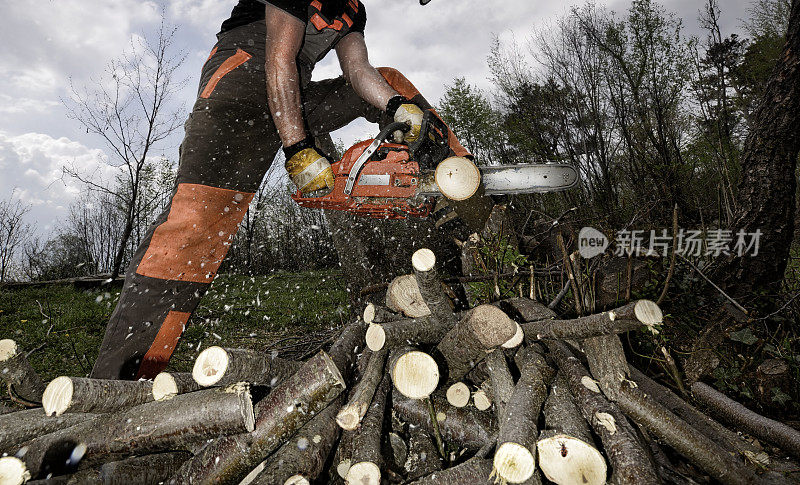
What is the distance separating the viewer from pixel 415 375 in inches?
47.9

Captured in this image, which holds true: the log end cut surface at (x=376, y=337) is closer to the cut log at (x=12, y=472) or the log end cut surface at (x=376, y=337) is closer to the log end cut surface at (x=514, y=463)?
the log end cut surface at (x=514, y=463)

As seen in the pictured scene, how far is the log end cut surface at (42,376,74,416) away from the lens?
106 cm

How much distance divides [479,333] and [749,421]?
135 centimetres

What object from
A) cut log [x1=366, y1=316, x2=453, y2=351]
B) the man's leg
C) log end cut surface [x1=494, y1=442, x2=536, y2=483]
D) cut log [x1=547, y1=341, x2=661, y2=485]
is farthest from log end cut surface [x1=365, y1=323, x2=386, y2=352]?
the man's leg

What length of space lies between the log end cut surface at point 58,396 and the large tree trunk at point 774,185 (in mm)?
4504

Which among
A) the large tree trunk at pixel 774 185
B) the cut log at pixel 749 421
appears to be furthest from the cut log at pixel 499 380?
the large tree trunk at pixel 774 185

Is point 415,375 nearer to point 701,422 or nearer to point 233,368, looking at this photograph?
point 233,368

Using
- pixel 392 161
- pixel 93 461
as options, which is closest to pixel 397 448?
pixel 93 461

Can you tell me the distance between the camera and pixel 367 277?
360 cm

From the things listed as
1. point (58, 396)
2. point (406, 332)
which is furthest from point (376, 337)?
point (58, 396)

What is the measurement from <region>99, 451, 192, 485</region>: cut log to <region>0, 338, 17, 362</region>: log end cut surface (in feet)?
2.05

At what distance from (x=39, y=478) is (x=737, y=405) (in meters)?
2.72

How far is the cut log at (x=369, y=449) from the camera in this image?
3.48 feet

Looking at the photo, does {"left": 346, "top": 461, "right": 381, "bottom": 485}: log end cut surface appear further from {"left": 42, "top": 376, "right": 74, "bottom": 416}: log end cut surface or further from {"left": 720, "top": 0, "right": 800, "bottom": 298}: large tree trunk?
{"left": 720, "top": 0, "right": 800, "bottom": 298}: large tree trunk
